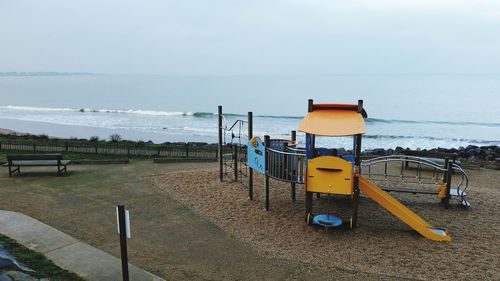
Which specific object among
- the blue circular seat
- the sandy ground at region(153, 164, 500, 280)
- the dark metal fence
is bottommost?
the sandy ground at region(153, 164, 500, 280)

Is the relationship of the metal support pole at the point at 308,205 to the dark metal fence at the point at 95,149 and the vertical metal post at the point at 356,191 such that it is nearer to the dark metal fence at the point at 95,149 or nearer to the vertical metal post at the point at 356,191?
the vertical metal post at the point at 356,191

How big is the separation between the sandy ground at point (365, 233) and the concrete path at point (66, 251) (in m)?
2.84

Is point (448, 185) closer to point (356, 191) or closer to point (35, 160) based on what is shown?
point (356, 191)

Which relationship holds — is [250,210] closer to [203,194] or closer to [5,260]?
[203,194]

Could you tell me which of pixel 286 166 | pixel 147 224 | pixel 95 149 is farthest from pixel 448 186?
pixel 95 149

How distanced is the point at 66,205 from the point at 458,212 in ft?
34.3

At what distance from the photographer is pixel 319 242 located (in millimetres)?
8969

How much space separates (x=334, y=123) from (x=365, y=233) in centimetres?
263

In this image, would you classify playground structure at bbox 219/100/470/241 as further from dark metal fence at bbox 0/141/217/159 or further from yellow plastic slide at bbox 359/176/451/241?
dark metal fence at bbox 0/141/217/159

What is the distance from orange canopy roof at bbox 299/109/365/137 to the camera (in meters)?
9.37

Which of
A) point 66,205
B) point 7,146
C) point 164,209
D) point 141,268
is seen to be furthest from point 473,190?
point 7,146

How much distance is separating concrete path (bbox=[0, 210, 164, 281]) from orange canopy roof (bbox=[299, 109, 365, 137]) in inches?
190

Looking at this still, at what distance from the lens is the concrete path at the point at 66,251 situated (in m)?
6.86

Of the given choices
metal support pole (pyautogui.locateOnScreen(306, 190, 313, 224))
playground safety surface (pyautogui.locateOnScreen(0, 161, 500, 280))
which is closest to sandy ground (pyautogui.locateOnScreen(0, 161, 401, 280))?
playground safety surface (pyautogui.locateOnScreen(0, 161, 500, 280))
